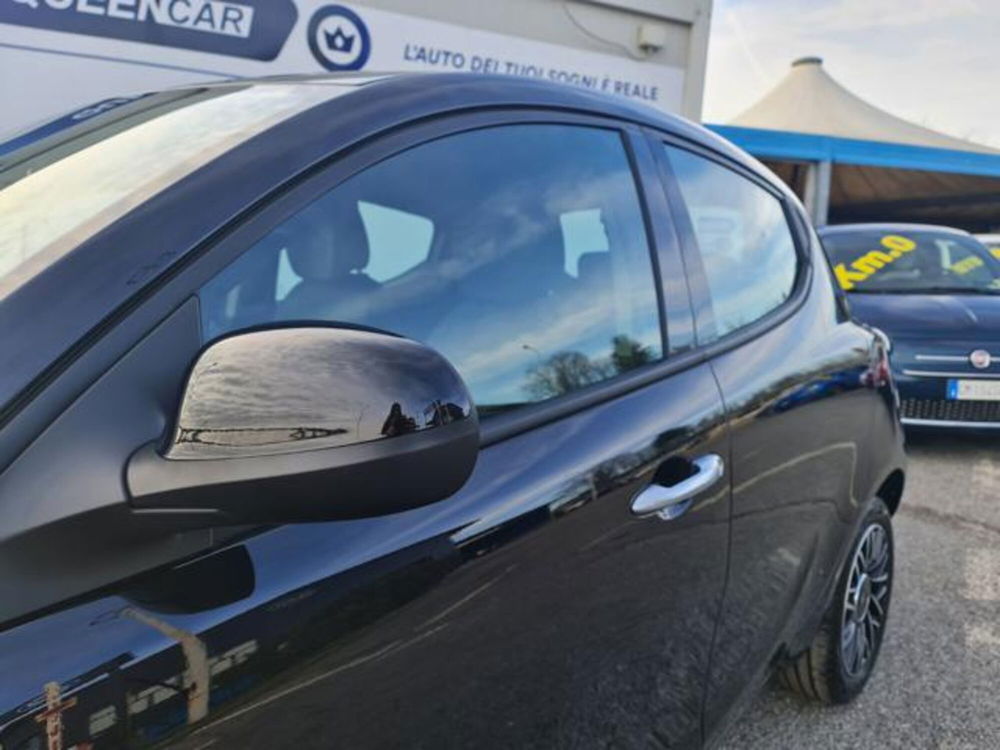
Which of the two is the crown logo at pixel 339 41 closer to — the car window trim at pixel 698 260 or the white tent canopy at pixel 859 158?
the car window trim at pixel 698 260

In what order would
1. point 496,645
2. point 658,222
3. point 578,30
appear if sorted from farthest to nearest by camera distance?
point 578,30 → point 658,222 → point 496,645

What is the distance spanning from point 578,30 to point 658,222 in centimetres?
280

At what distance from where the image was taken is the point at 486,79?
1463mm

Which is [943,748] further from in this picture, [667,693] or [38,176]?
[38,176]

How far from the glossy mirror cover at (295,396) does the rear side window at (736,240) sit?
3.32ft

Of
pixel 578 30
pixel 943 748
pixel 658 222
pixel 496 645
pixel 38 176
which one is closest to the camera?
pixel 496 645

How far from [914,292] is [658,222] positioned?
5.02 metres

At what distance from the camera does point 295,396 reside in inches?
32.1

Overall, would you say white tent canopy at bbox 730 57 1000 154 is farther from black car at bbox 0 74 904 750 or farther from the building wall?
black car at bbox 0 74 904 750

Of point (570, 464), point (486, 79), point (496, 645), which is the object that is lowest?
point (496, 645)

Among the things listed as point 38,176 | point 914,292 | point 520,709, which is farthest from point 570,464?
point 914,292

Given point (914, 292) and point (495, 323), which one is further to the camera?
point (914, 292)

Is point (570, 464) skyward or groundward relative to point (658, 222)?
groundward

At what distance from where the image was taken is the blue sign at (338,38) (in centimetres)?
345
